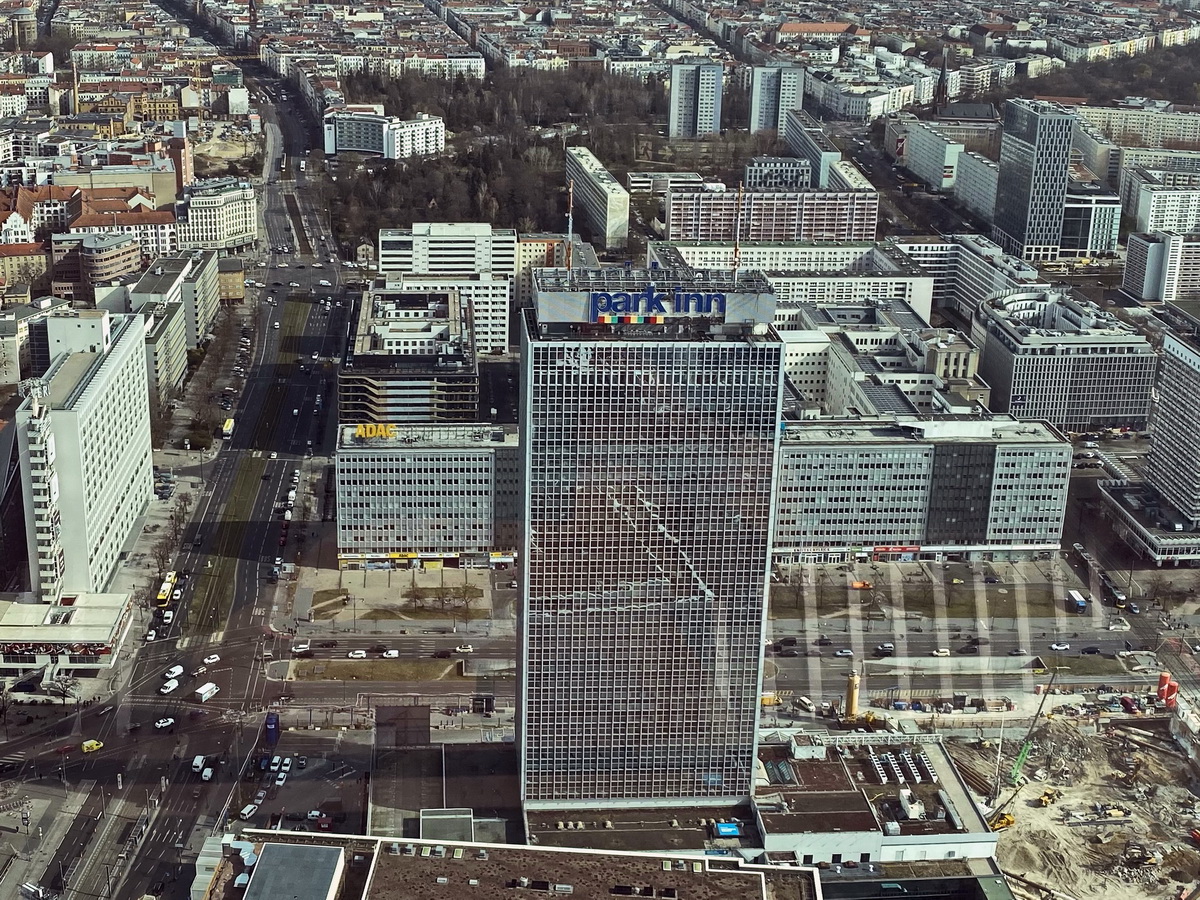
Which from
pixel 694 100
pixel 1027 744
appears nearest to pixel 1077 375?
pixel 1027 744

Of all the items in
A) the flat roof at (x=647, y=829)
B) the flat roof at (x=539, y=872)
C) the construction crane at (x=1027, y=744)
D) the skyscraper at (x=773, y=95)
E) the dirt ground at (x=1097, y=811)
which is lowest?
the dirt ground at (x=1097, y=811)

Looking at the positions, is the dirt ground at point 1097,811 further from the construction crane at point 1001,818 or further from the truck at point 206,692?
the truck at point 206,692

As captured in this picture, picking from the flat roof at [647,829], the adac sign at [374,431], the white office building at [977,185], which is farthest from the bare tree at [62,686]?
the white office building at [977,185]

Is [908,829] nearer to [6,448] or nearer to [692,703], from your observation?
[692,703]

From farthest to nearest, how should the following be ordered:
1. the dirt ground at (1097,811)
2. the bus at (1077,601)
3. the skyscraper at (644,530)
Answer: the bus at (1077,601), the dirt ground at (1097,811), the skyscraper at (644,530)

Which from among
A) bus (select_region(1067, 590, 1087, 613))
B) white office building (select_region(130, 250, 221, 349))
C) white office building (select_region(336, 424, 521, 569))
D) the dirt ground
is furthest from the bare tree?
bus (select_region(1067, 590, 1087, 613))

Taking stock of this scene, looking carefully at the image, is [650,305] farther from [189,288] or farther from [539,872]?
[189,288]
